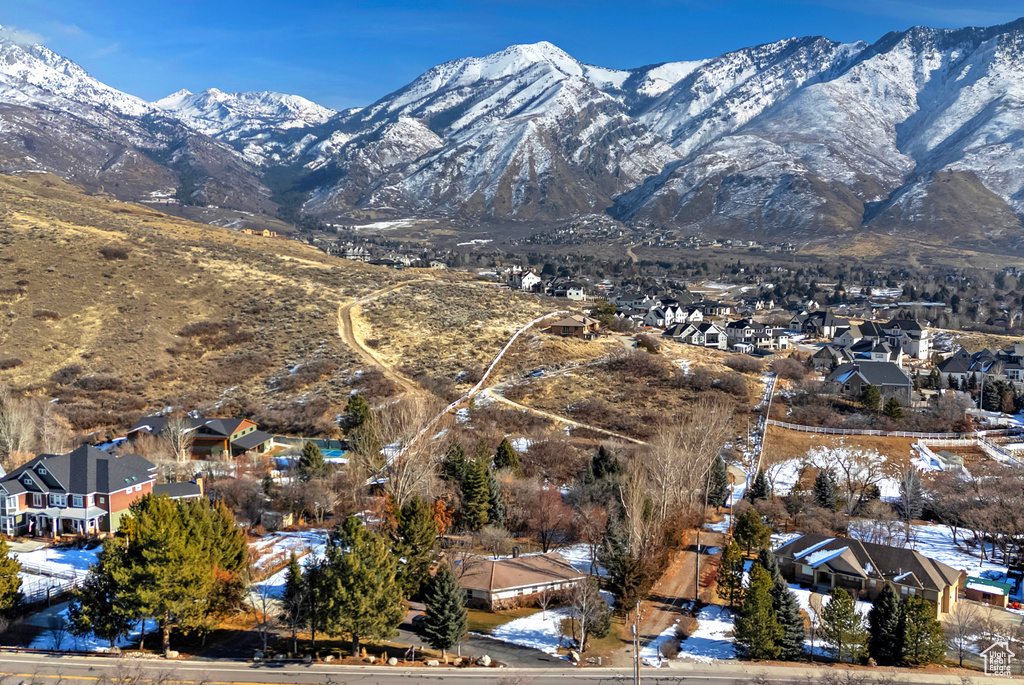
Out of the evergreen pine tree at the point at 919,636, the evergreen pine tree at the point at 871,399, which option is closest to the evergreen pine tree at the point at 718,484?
the evergreen pine tree at the point at 919,636

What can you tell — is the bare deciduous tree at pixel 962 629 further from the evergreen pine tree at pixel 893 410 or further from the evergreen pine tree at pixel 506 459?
the evergreen pine tree at pixel 893 410

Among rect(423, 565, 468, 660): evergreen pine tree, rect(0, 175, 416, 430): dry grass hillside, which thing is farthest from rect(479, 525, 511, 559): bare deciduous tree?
rect(0, 175, 416, 430): dry grass hillside

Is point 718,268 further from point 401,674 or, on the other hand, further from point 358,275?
point 401,674

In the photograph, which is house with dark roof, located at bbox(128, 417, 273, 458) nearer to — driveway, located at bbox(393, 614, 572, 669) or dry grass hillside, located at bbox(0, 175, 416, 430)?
dry grass hillside, located at bbox(0, 175, 416, 430)

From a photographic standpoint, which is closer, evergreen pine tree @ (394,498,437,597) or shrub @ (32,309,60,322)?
evergreen pine tree @ (394,498,437,597)

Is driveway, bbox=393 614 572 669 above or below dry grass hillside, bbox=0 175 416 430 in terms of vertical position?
below

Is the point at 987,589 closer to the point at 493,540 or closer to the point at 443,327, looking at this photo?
the point at 493,540
